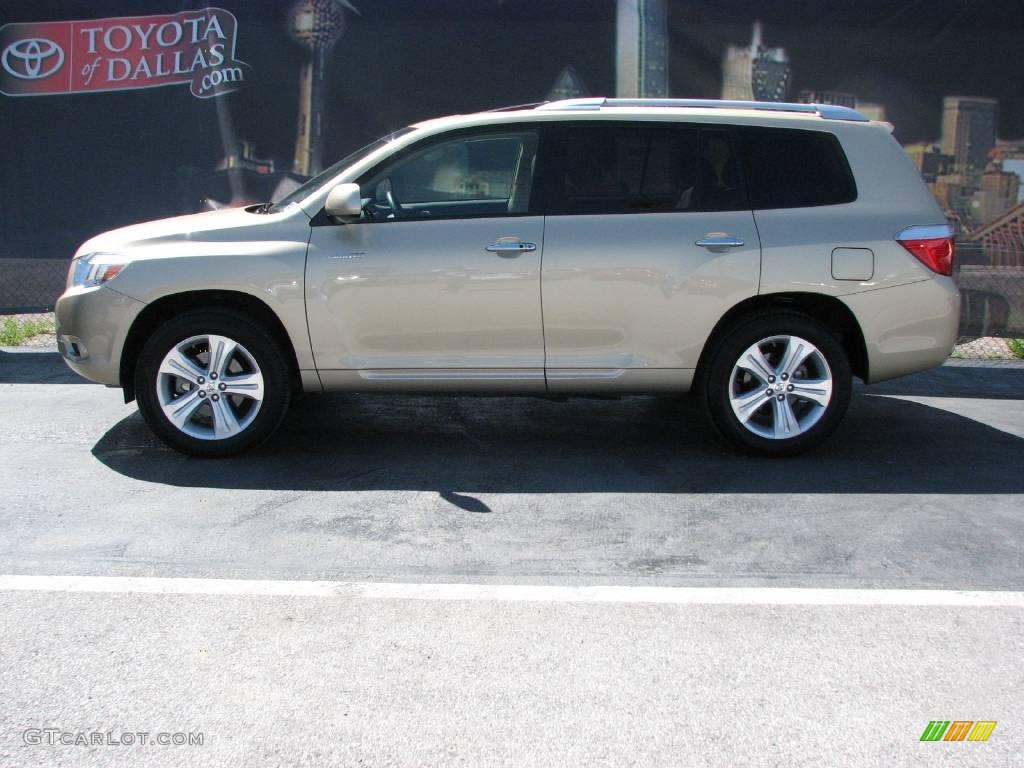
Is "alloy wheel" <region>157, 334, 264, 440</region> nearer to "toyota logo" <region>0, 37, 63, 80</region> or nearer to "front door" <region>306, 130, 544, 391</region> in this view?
"front door" <region>306, 130, 544, 391</region>

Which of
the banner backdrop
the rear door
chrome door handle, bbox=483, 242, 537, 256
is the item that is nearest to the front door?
chrome door handle, bbox=483, 242, 537, 256

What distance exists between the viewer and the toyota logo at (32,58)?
9648 mm

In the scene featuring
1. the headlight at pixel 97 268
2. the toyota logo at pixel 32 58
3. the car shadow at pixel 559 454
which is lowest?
the car shadow at pixel 559 454

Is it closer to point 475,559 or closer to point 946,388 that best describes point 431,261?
point 475,559

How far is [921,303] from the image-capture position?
562cm

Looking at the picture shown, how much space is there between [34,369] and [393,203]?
4.08m

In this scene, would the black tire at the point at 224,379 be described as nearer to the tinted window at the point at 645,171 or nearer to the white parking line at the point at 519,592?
the white parking line at the point at 519,592

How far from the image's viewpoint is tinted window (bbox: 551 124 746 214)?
5.62m

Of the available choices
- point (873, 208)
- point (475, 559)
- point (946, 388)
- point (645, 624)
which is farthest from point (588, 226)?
point (946, 388)

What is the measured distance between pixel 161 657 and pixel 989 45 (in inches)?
352

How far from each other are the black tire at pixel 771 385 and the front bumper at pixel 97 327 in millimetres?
3115

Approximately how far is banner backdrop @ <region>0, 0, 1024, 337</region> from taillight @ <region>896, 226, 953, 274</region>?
409 centimetres

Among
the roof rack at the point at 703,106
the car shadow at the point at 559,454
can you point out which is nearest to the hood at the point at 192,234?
the car shadow at the point at 559,454

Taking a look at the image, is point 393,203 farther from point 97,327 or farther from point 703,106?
point 703,106
